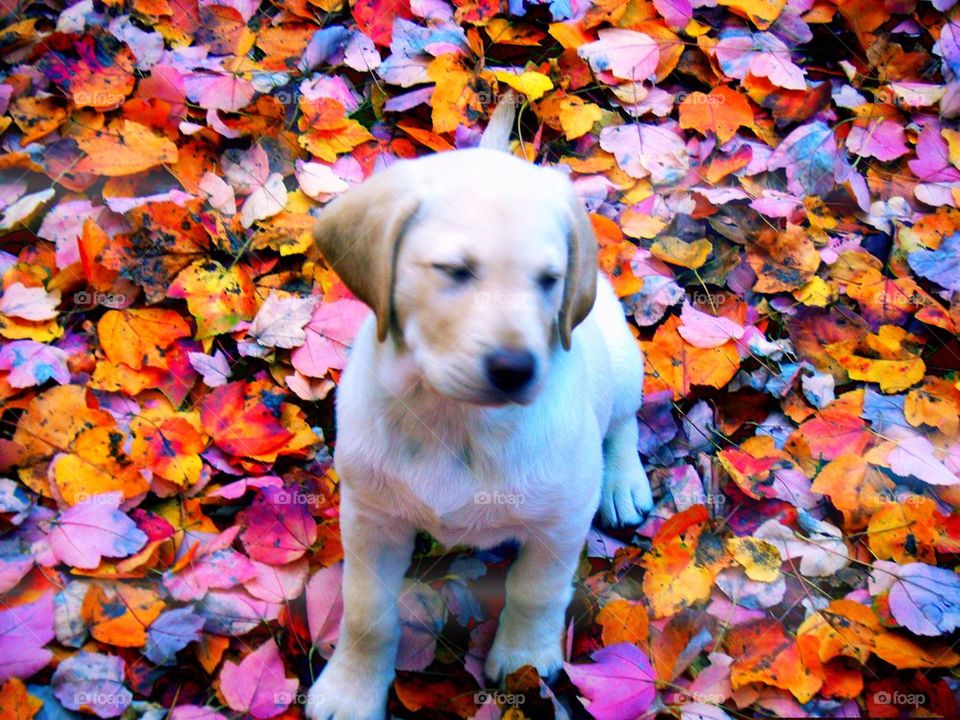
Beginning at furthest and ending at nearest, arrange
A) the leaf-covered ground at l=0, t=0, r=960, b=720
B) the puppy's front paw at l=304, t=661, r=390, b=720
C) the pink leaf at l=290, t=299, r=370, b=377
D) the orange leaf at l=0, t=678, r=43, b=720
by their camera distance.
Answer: the pink leaf at l=290, t=299, r=370, b=377 < the leaf-covered ground at l=0, t=0, r=960, b=720 < the puppy's front paw at l=304, t=661, r=390, b=720 < the orange leaf at l=0, t=678, r=43, b=720

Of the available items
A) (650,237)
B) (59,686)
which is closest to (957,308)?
(650,237)

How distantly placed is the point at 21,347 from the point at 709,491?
2.64m

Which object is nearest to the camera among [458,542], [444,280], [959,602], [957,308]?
[444,280]

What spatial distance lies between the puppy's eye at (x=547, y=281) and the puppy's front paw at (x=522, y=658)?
3.91 ft

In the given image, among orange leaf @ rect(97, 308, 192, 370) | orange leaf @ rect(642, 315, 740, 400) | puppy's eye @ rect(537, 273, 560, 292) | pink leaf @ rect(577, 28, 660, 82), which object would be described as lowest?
orange leaf @ rect(642, 315, 740, 400)

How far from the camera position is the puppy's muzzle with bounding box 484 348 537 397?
2016 millimetres

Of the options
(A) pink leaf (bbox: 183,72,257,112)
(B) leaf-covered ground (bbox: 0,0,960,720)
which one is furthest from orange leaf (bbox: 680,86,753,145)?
(A) pink leaf (bbox: 183,72,257,112)

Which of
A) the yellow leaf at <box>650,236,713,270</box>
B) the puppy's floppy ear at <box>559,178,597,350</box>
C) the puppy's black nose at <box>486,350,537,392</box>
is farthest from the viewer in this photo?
the yellow leaf at <box>650,236,713,270</box>

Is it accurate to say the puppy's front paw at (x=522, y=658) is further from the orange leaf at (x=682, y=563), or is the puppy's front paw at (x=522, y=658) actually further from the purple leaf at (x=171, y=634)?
the purple leaf at (x=171, y=634)

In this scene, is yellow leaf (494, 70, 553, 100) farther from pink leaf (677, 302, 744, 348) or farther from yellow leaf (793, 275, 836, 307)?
yellow leaf (793, 275, 836, 307)

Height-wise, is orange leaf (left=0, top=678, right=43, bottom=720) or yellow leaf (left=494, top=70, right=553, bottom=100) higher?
yellow leaf (left=494, top=70, right=553, bottom=100)

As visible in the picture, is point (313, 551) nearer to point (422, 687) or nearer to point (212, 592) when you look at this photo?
point (212, 592)

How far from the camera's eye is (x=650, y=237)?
402 cm

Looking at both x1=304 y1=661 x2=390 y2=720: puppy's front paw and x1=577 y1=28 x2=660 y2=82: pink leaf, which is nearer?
x1=304 y1=661 x2=390 y2=720: puppy's front paw
